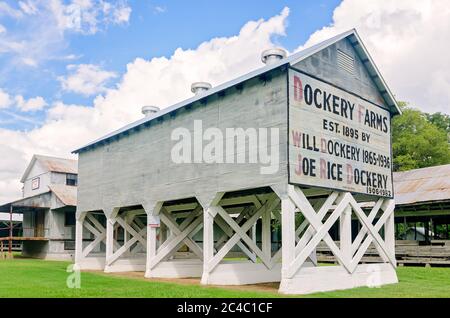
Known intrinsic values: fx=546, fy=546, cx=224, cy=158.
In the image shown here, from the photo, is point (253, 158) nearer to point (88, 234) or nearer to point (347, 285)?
point (347, 285)

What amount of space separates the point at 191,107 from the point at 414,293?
36.2 feet

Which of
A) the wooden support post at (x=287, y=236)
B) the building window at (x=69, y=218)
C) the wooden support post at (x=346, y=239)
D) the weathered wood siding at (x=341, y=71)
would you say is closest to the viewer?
the wooden support post at (x=287, y=236)

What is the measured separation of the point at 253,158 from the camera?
62.2 feet

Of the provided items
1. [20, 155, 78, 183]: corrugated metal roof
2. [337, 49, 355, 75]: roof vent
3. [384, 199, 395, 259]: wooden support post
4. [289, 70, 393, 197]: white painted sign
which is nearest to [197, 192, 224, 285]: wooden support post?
[289, 70, 393, 197]: white painted sign

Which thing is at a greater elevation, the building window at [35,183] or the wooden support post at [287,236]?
the building window at [35,183]

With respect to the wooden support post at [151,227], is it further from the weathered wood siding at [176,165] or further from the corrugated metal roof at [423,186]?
the corrugated metal roof at [423,186]

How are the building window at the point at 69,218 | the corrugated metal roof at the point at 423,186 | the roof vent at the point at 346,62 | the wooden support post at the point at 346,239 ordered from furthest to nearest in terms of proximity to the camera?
the building window at the point at 69,218 → the corrugated metal roof at the point at 423,186 → the roof vent at the point at 346,62 → the wooden support post at the point at 346,239

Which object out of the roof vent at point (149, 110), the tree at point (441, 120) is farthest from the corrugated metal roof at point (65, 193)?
the tree at point (441, 120)

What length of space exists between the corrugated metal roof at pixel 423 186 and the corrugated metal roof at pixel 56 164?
28.3 m

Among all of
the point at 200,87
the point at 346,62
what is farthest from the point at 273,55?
the point at 200,87

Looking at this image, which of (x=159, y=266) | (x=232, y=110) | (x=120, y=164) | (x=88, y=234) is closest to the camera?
(x=232, y=110)

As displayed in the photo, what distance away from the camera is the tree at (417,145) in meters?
55.1

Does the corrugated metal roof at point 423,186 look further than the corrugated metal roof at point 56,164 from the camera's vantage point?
No
